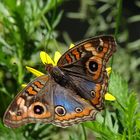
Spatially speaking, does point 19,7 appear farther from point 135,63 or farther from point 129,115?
point 135,63

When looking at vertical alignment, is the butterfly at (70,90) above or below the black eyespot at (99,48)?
below

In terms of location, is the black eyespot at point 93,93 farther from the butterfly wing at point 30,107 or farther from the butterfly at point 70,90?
the butterfly wing at point 30,107

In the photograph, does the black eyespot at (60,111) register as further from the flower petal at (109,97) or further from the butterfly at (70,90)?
the flower petal at (109,97)

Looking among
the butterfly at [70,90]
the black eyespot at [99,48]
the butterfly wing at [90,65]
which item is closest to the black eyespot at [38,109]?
the butterfly at [70,90]

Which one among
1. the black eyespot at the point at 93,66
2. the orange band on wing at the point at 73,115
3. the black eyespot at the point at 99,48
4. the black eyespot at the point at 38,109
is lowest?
the orange band on wing at the point at 73,115

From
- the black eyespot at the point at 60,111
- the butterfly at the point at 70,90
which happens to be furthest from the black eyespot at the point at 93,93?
the black eyespot at the point at 60,111

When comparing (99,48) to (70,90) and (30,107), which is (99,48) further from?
(30,107)

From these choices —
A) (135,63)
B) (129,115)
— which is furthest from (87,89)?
(135,63)

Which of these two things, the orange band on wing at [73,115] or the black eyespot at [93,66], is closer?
the orange band on wing at [73,115]

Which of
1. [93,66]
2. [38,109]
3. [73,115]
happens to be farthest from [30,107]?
[93,66]

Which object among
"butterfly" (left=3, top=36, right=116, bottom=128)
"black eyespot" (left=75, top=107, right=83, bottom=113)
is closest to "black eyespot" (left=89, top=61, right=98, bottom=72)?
"butterfly" (left=3, top=36, right=116, bottom=128)
